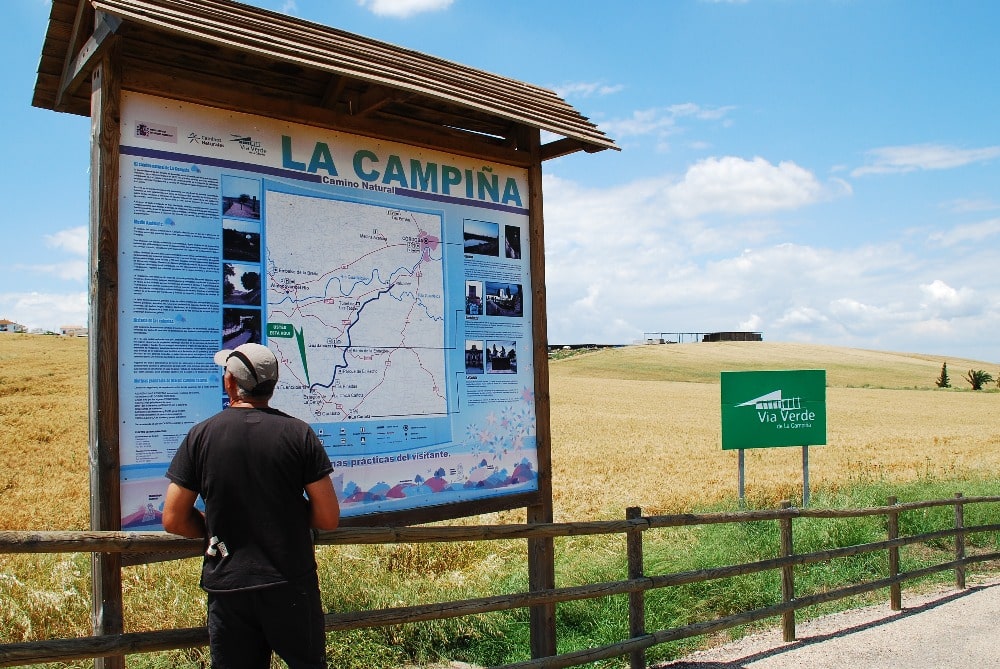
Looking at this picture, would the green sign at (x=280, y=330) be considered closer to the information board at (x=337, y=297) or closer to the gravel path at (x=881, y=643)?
the information board at (x=337, y=297)

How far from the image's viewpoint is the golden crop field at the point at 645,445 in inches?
523

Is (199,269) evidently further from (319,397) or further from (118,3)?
(118,3)

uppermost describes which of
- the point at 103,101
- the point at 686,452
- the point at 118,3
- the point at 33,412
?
the point at 118,3

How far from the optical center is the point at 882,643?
669cm

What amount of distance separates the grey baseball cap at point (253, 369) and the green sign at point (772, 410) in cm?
978

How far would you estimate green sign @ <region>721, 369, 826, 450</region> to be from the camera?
40.9 feet

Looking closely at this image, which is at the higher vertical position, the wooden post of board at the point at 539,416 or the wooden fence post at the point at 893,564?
the wooden post of board at the point at 539,416

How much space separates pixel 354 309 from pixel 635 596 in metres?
2.66

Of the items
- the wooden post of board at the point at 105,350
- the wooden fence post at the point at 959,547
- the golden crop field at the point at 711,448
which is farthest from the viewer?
the golden crop field at the point at 711,448

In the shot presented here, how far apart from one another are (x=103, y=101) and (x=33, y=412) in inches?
813

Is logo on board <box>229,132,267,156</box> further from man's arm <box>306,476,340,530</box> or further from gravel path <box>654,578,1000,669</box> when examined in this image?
gravel path <box>654,578,1000,669</box>

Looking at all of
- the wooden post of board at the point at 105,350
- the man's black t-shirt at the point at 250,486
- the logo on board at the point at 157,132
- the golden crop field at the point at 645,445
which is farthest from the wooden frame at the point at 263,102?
the golden crop field at the point at 645,445

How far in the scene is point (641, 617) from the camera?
5766 mm

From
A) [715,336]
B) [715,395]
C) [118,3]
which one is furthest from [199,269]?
[715,336]
